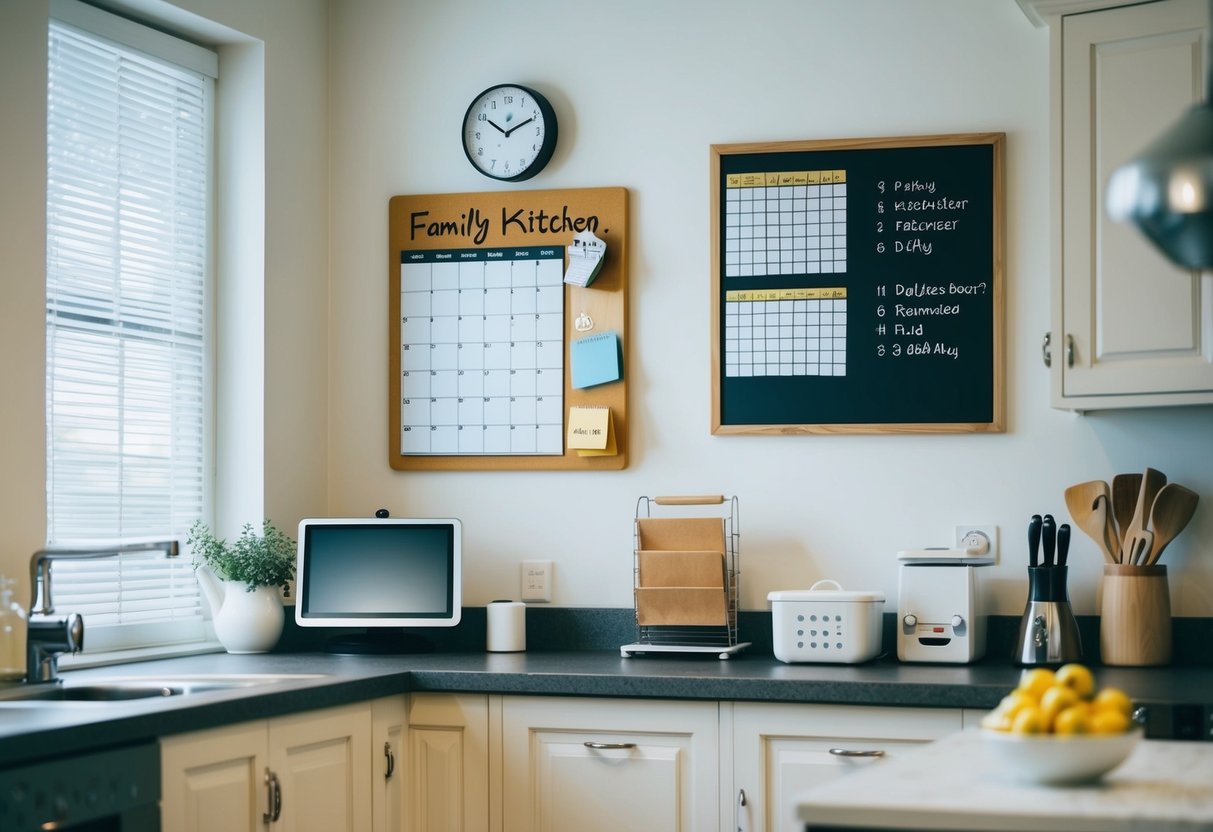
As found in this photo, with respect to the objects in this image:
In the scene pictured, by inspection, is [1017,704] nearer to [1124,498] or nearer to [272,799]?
[272,799]

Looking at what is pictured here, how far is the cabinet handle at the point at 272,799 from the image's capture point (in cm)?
264

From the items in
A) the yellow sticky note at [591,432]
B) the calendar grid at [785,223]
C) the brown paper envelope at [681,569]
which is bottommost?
the brown paper envelope at [681,569]

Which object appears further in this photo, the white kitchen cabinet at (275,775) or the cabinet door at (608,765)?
the cabinet door at (608,765)

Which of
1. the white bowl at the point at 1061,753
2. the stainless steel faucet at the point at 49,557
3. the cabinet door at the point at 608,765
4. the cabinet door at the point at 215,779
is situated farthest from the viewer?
the cabinet door at the point at 608,765

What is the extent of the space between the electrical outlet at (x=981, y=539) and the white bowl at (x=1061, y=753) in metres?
1.65

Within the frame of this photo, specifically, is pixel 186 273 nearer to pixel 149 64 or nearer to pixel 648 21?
pixel 149 64

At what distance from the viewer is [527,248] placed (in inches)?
Result: 146

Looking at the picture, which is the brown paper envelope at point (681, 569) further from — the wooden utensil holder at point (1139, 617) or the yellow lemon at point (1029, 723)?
the yellow lemon at point (1029, 723)

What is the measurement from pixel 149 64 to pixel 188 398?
0.81 m

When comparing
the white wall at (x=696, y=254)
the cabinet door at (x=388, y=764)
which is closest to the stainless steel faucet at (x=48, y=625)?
the cabinet door at (x=388, y=764)

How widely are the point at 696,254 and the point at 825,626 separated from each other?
1.02 m

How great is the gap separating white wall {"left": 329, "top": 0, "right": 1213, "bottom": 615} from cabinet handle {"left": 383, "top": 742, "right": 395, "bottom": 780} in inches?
28.2

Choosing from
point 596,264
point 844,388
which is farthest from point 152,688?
point 844,388

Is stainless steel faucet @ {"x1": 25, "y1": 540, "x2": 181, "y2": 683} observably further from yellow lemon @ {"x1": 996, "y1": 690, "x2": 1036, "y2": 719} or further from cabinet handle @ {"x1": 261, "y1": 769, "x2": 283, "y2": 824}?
yellow lemon @ {"x1": 996, "y1": 690, "x2": 1036, "y2": 719}
